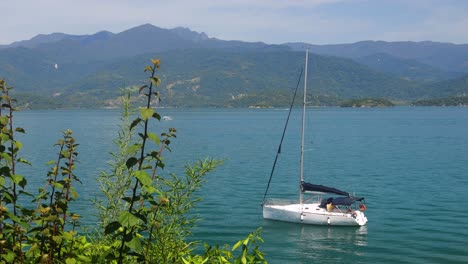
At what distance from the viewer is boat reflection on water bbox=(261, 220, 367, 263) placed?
3206 centimetres

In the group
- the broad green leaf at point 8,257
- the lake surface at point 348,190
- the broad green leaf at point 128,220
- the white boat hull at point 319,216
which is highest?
the broad green leaf at point 128,220

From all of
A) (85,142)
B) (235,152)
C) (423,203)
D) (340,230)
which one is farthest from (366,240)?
(85,142)

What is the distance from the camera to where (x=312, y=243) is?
34938 mm

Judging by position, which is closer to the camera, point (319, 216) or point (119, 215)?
point (119, 215)

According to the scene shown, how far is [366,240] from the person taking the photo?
117ft

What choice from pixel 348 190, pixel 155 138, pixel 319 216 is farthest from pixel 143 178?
pixel 348 190

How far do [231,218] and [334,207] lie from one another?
8.98 metres

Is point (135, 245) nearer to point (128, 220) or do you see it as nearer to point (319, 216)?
point (128, 220)

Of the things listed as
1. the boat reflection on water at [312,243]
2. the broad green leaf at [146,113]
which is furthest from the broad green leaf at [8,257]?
the boat reflection on water at [312,243]

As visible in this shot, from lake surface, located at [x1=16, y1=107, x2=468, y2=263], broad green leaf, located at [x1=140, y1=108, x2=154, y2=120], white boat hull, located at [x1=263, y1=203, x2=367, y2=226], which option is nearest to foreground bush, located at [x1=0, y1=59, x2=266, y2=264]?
broad green leaf, located at [x1=140, y1=108, x2=154, y2=120]

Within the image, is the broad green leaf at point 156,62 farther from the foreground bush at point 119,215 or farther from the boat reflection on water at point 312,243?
the boat reflection on water at point 312,243

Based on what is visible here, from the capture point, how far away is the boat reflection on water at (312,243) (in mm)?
32062

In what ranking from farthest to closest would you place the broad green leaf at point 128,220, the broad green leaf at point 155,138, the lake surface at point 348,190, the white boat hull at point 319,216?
the white boat hull at point 319,216 → the lake surface at point 348,190 → the broad green leaf at point 155,138 → the broad green leaf at point 128,220

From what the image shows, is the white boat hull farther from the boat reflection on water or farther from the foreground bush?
the foreground bush
